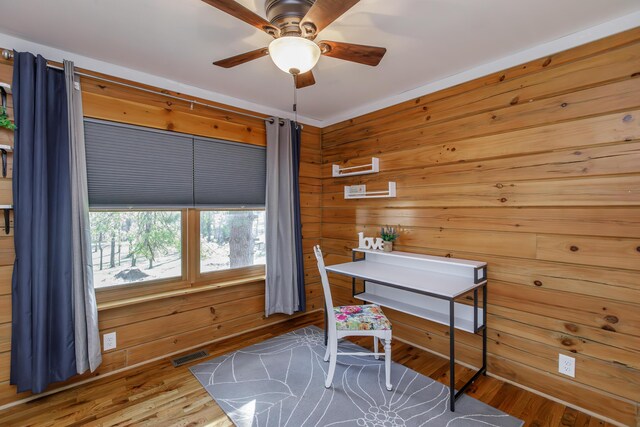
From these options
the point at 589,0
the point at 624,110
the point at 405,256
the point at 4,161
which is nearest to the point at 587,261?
the point at 624,110

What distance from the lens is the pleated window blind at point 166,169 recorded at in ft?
7.62

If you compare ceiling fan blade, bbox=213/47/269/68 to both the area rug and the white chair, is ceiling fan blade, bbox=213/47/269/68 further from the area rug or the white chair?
the area rug

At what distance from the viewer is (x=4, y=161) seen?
77.6 inches

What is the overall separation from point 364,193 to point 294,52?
189cm

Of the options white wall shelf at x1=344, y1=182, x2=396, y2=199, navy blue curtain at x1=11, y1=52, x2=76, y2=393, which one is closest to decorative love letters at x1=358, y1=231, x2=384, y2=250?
white wall shelf at x1=344, y1=182, x2=396, y2=199

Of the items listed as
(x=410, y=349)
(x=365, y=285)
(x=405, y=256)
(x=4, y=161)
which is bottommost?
(x=410, y=349)

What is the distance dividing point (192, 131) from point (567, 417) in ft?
11.3

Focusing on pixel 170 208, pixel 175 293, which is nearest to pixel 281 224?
pixel 170 208

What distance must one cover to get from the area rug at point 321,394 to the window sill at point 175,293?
0.62 m

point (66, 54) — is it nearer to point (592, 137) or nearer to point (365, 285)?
point (365, 285)

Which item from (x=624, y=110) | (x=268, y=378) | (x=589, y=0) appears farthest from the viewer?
(x=268, y=378)

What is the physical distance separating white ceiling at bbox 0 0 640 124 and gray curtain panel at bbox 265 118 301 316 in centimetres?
75

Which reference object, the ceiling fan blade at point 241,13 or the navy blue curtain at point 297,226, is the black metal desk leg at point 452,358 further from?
the ceiling fan blade at point 241,13

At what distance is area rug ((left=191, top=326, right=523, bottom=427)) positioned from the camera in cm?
189
